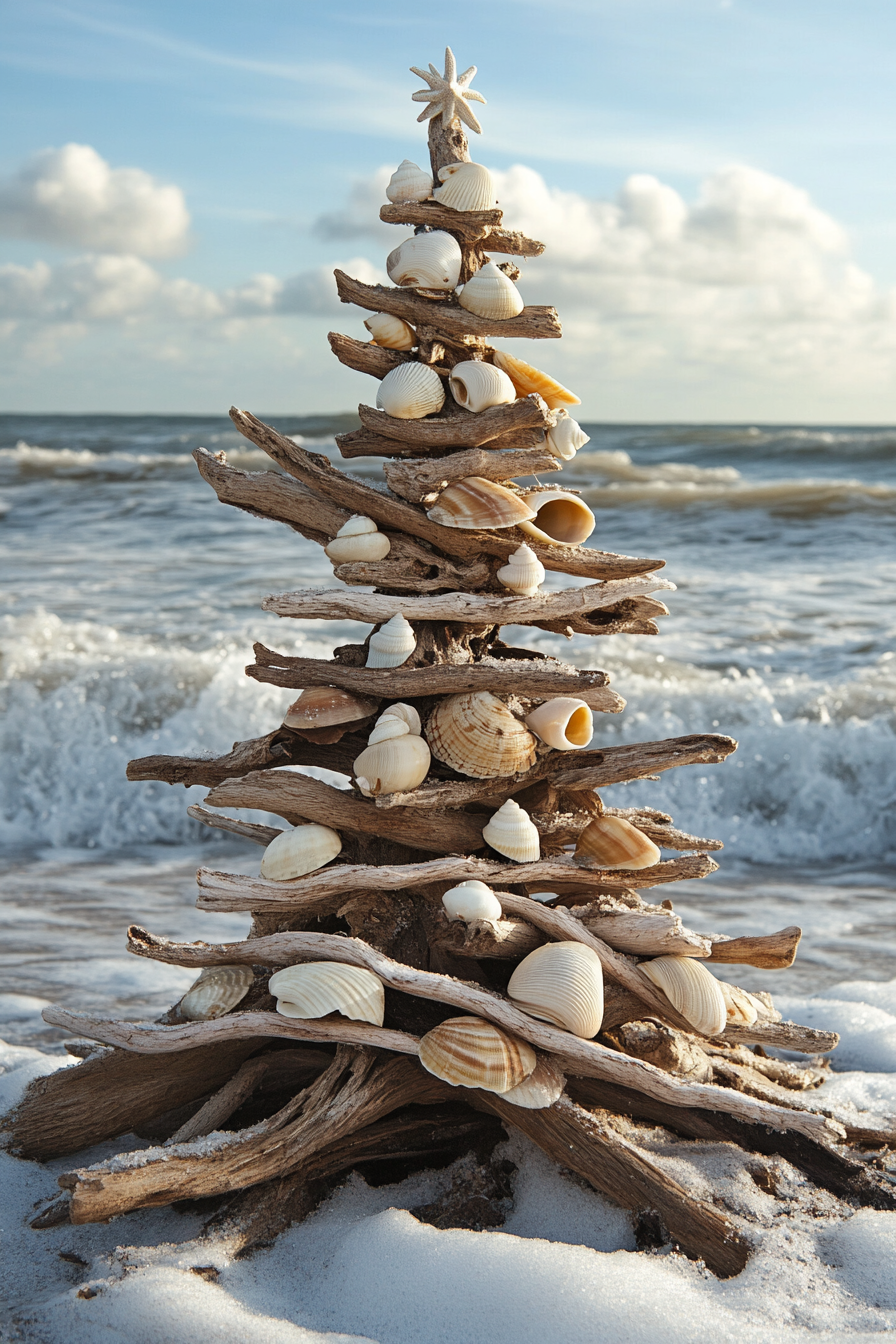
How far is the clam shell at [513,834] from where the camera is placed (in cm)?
272

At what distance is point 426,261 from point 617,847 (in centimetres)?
Answer: 169

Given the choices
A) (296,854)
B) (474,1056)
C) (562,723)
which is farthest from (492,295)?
(474,1056)

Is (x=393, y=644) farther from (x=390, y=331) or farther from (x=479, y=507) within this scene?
(x=390, y=331)

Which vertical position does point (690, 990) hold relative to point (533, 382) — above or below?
below

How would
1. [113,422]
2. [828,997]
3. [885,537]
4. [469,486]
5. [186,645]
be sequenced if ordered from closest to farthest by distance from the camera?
Answer: [469,486]
[828,997]
[186,645]
[885,537]
[113,422]

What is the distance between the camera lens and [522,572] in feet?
9.30

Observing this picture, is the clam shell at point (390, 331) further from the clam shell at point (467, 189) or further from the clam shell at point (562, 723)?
the clam shell at point (562, 723)

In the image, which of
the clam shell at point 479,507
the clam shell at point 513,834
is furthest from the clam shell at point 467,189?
the clam shell at point 513,834

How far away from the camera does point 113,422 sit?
42688 mm

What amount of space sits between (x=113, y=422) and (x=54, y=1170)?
4335 centimetres

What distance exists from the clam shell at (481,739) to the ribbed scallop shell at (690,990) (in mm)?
642

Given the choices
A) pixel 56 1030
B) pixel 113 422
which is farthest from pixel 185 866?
pixel 113 422

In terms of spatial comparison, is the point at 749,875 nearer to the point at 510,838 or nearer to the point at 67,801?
the point at 510,838

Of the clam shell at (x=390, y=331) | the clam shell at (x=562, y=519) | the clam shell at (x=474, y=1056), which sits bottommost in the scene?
the clam shell at (x=474, y=1056)
